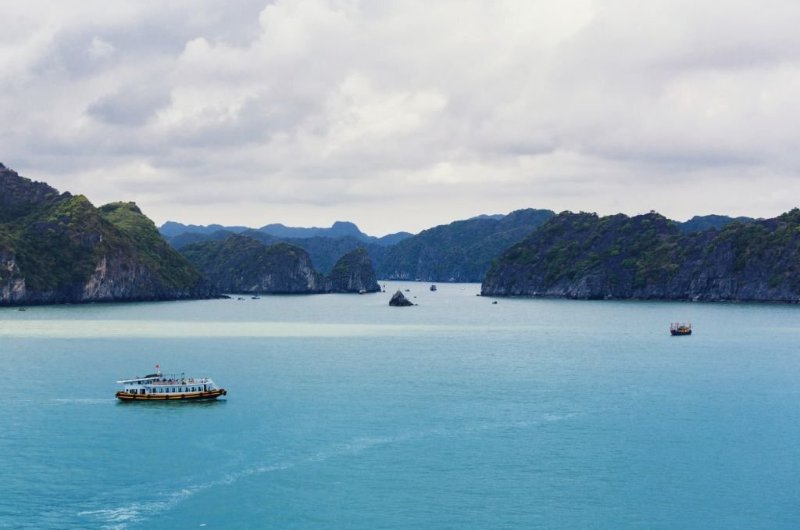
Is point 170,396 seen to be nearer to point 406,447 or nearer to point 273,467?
point 273,467

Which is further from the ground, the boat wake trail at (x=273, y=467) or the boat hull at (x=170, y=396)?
the boat hull at (x=170, y=396)

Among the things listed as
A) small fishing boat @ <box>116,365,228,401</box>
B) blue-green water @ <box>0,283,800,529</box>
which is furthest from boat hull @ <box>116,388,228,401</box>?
blue-green water @ <box>0,283,800,529</box>

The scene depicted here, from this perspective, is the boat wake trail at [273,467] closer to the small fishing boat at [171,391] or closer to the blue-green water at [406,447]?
the blue-green water at [406,447]

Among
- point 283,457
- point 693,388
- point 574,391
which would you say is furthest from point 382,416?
point 693,388

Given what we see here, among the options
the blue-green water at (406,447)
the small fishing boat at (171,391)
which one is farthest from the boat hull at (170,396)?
the blue-green water at (406,447)

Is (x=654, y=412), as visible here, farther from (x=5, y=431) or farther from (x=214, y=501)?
(x=5, y=431)

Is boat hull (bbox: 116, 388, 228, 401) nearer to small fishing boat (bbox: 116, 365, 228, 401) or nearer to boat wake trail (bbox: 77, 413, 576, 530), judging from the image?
small fishing boat (bbox: 116, 365, 228, 401)

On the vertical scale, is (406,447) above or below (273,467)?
above

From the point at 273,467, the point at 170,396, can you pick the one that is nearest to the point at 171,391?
the point at 170,396
